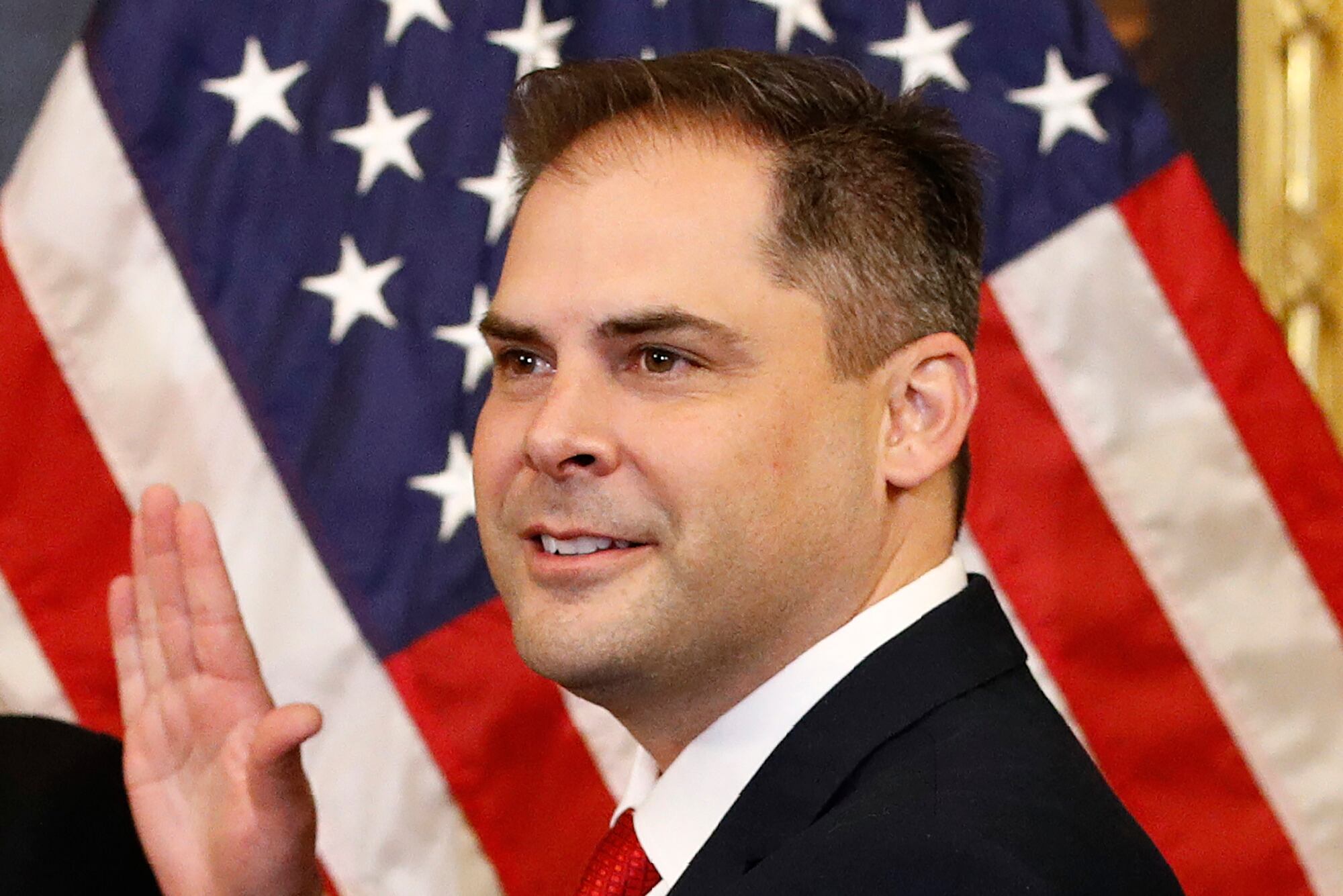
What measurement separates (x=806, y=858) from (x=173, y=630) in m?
0.88

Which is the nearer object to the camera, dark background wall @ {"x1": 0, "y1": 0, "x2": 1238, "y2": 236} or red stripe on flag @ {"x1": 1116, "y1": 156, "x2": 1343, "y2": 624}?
red stripe on flag @ {"x1": 1116, "y1": 156, "x2": 1343, "y2": 624}

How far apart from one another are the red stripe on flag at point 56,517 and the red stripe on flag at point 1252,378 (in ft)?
4.84

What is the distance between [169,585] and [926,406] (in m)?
0.82

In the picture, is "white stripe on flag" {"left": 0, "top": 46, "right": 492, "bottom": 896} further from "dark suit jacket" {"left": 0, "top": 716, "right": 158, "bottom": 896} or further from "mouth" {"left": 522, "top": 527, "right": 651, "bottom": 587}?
"mouth" {"left": 522, "top": 527, "right": 651, "bottom": 587}

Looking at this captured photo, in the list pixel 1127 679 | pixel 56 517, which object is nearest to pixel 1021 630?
pixel 1127 679

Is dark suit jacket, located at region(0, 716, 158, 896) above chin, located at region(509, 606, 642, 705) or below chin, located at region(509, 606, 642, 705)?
above

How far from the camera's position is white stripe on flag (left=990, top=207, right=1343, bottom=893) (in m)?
2.11

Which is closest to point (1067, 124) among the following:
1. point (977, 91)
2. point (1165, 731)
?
point (977, 91)

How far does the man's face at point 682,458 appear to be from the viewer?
1306 mm

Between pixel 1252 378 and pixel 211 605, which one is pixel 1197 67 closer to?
pixel 1252 378

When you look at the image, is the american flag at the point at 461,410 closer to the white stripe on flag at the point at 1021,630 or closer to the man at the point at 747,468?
the white stripe on flag at the point at 1021,630

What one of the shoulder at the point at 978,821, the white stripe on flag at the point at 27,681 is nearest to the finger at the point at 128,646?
the white stripe on flag at the point at 27,681

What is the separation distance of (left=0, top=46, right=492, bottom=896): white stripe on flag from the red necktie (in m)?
0.83

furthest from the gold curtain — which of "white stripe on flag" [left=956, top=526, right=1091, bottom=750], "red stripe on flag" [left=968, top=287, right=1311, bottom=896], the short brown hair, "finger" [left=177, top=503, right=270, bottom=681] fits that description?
"finger" [left=177, top=503, right=270, bottom=681]
